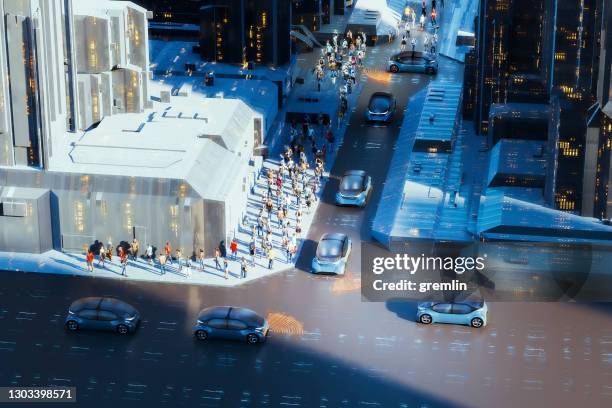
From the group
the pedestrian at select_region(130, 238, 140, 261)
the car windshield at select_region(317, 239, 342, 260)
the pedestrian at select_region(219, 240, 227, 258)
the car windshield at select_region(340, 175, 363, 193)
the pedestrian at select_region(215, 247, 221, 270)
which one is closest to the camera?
the car windshield at select_region(317, 239, 342, 260)

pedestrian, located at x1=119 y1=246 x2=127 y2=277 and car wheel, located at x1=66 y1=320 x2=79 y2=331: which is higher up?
pedestrian, located at x1=119 y1=246 x2=127 y2=277

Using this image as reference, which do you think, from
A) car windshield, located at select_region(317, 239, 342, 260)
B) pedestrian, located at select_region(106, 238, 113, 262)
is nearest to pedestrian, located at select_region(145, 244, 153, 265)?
pedestrian, located at select_region(106, 238, 113, 262)

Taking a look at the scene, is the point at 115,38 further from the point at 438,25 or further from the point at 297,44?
the point at 438,25

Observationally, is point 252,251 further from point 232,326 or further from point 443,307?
point 443,307

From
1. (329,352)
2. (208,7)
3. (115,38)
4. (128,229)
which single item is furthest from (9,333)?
(208,7)

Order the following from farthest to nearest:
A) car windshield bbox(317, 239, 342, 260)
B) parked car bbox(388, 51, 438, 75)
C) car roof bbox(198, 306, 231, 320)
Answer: parked car bbox(388, 51, 438, 75)
car windshield bbox(317, 239, 342, 260)
car roof bbox(198, 306, 231, 320)

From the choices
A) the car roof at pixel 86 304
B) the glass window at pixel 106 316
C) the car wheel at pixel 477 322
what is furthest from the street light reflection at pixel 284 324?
the car roof at pixel 86 304

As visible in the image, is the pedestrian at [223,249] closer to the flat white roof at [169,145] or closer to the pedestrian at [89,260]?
the flat white roof at [169,145]

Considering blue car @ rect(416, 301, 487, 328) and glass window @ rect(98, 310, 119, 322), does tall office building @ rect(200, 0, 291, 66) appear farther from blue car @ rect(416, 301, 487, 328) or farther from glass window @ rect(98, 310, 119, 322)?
glass window @ rect(98, 310, 119, 322)
